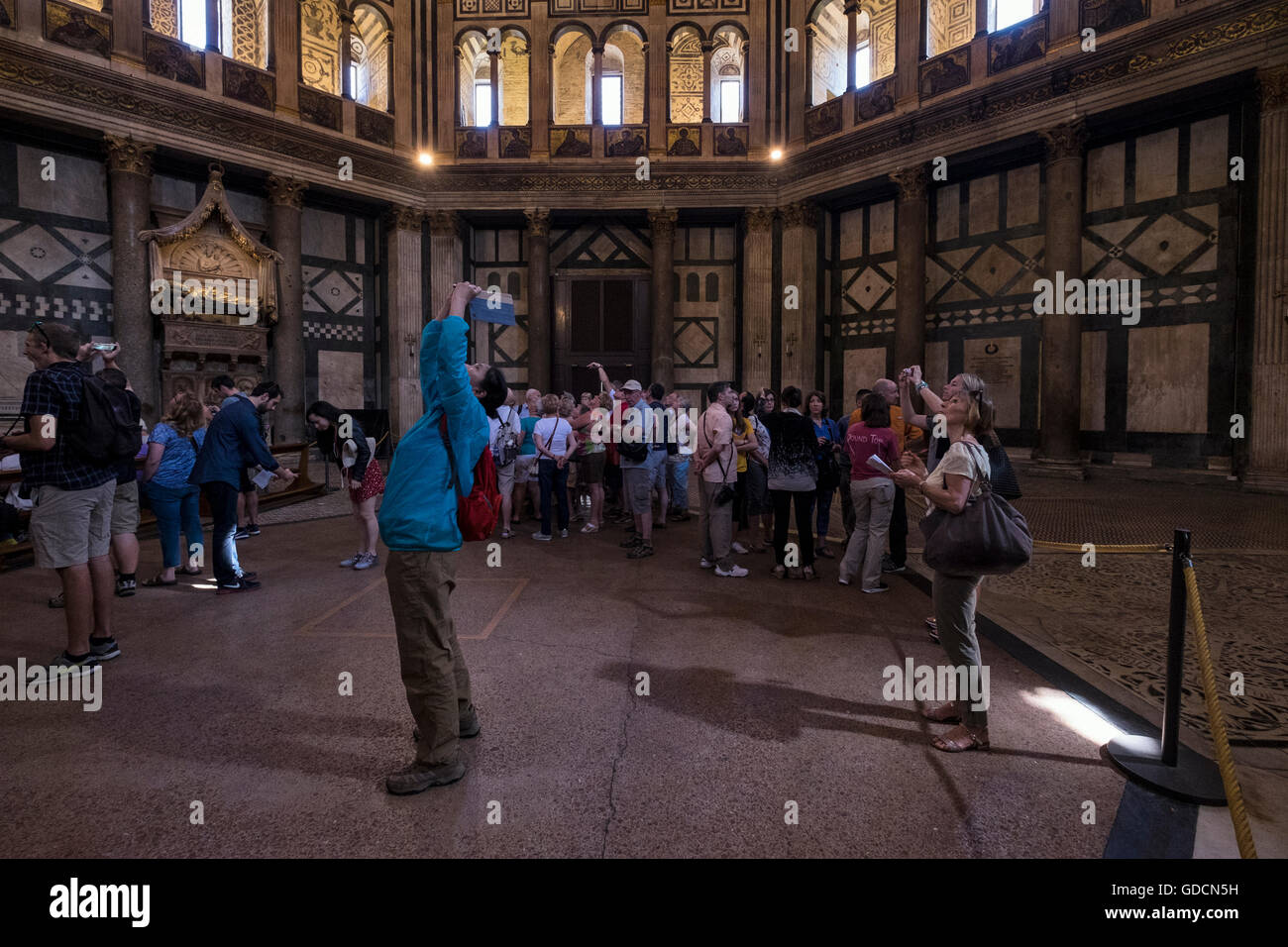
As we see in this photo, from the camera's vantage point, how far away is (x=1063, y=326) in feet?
43.2

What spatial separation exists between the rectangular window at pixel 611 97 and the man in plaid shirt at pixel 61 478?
59.2 feet

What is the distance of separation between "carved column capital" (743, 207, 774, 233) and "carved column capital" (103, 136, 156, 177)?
1351cm

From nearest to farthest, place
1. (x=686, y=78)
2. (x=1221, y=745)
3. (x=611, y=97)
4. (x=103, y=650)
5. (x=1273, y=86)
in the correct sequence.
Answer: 1. (x=1221, y=745)
2. (x=103, y=650)
3. (x=1273, y=86)
4. (x=686, y=78)
5. (x=611, y=97)

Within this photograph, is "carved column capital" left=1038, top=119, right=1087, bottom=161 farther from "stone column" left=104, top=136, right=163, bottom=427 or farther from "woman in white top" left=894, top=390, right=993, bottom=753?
"stone column" left=104, top=136, right=163, bottom=427

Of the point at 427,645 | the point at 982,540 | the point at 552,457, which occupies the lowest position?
the point at 427,645

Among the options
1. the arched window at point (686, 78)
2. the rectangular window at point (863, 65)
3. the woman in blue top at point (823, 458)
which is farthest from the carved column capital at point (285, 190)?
the woman in blue top at point (823, 458)

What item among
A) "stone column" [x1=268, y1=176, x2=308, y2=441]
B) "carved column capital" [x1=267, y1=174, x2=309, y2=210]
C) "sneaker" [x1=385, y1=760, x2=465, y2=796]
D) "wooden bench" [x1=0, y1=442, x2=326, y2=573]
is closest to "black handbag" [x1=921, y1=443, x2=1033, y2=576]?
"sneaker" [x1=385, y1=760, x2=465, y2=796]

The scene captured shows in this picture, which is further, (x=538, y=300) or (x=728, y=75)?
(x=728, y=75)

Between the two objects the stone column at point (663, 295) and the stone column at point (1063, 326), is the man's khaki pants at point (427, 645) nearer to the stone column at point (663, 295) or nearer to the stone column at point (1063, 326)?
the stone column at point (1063, 326)

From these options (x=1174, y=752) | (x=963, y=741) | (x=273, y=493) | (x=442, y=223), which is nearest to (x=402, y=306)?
(x=442, y=223)

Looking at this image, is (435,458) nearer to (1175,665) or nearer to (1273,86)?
(1175,665)

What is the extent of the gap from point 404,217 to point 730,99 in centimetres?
988

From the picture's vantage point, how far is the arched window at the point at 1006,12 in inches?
540

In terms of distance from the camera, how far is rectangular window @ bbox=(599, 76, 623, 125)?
19250mm
